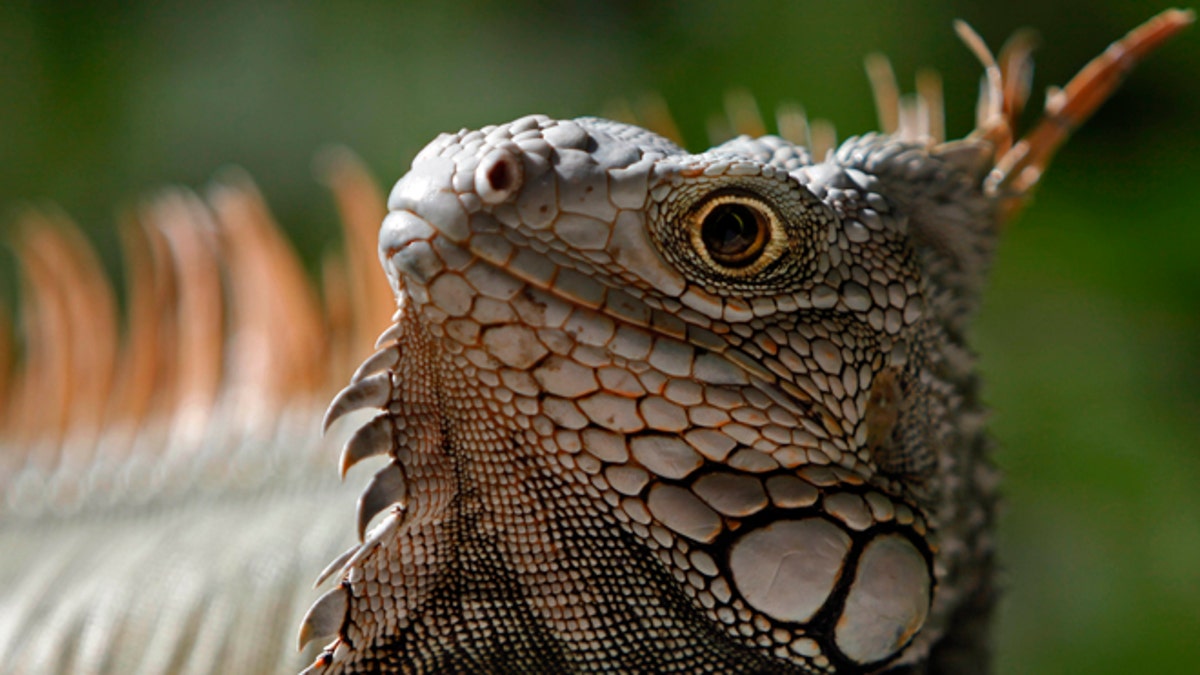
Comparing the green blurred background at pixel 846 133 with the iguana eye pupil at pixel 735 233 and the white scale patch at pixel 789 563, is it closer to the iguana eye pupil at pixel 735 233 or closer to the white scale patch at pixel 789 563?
the white scale patch at pixel 789 563

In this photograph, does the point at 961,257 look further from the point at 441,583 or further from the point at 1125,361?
the point at 1125,361

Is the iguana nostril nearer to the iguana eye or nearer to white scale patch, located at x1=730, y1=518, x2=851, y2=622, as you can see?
the iguana eye

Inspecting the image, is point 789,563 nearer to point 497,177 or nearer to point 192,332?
point 497,177

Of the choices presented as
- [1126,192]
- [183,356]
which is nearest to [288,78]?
[183,356]

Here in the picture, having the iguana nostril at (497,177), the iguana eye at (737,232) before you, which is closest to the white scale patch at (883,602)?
the iguana eye at (737,232)

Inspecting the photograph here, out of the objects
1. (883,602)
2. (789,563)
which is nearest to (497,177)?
(789,563)

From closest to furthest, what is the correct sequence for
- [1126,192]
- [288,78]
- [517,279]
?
[517,279] < [1126,192] < [288,78]

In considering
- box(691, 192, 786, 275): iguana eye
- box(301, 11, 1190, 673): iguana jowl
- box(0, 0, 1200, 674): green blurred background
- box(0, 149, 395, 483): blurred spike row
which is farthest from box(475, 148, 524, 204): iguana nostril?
box(0, 0, 1200, 674): green blurred background
